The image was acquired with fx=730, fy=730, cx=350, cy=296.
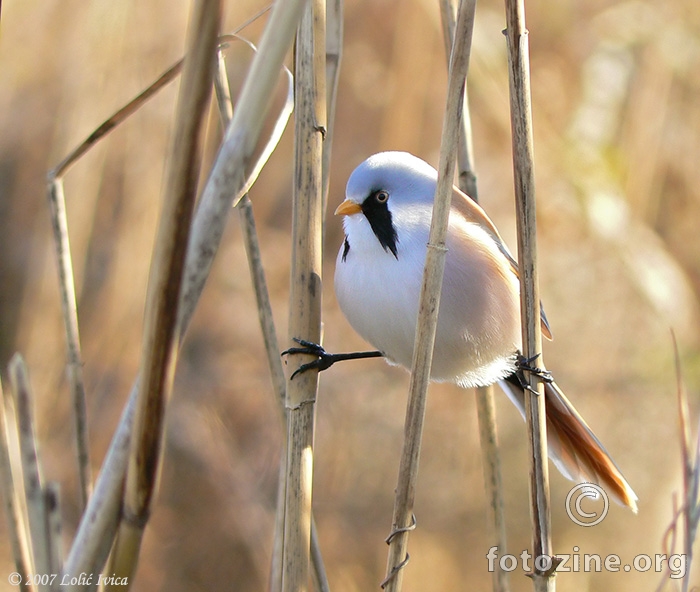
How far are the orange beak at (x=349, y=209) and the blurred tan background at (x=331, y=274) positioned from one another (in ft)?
3.59

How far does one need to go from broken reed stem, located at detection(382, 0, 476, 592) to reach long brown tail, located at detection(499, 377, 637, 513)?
1.99ft

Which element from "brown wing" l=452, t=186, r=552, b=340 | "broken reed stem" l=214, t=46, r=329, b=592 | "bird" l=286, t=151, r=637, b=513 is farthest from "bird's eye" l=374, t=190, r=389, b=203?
"broken reed stem" l=214, t=46, r=329, b=592

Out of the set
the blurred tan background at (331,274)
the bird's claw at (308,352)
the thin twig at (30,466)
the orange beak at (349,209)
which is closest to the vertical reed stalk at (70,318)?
the thin twig at (30,466)

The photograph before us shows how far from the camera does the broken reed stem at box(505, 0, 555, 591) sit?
3.79 feet

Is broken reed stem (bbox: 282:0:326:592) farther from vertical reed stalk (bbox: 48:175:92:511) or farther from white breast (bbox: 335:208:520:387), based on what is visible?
vertical reed stalk (bbox: 48:175:92:511)

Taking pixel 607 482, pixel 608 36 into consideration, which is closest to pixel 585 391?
pixel 607 482

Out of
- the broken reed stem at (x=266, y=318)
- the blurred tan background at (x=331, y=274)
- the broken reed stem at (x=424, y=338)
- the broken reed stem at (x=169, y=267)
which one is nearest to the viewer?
the broken reed stem at (x=169, y=267)

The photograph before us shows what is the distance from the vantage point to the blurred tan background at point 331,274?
8.78 ft

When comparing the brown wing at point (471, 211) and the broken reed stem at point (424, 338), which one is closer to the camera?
the broken reed stem at point (424, 338)

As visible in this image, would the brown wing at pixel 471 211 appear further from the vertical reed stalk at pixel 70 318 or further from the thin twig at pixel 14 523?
the thin twig at pixel 14 523

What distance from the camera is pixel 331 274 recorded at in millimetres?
3217

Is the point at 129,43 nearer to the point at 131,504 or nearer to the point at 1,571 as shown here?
the point at 1,571

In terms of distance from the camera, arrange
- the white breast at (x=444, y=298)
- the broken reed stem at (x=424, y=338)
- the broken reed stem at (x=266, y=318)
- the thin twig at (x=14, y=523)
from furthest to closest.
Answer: the white breast at (x=444, y=298), the broken reed stem at (x=266, y=318), the thin twig at (x=14, y=523), the broken reed stem at (x=424, y=338)

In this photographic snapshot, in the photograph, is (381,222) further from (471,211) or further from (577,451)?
(577,451)
